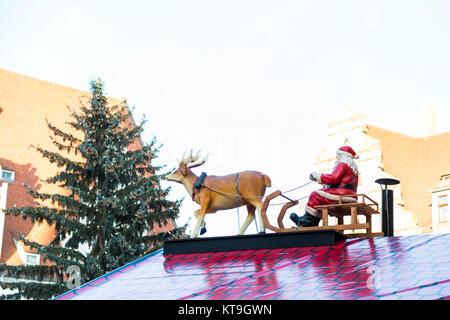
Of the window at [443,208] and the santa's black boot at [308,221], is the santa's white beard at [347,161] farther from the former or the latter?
the window at [443,208]

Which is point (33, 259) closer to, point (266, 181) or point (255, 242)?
point (266, 181)

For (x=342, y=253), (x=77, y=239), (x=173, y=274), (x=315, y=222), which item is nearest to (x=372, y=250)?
(x=342, y=253)

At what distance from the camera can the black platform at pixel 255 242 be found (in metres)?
11.0

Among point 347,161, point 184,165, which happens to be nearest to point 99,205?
point 184,165

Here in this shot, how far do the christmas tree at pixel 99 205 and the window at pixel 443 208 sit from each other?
36.0 ft

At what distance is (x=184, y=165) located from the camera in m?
14.2

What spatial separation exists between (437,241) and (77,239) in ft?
49.7

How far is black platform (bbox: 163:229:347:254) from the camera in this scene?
10984 millimetres

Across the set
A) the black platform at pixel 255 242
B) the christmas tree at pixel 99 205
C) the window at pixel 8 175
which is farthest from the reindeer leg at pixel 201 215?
the window at pixel 8 175

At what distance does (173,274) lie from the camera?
11.1 m

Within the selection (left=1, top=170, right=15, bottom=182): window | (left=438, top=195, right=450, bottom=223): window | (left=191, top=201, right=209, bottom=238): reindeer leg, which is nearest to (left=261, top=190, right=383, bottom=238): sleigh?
(left=191, top=201, right=209, bottom=238): reindeer leg

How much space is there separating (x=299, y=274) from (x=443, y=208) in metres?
21.1

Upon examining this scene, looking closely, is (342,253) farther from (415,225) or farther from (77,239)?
(415,225)

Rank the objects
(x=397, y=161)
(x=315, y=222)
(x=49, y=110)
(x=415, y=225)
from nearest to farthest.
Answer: (x=315, y=222) → (x=415, y=225) → (x=397, y=161) → (x=49, y=110)
